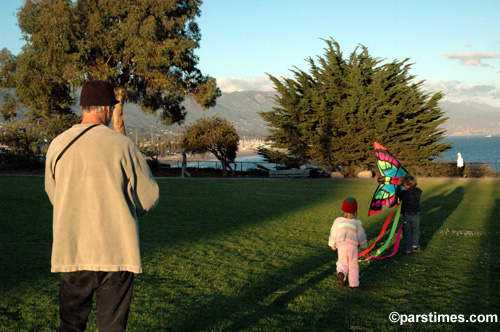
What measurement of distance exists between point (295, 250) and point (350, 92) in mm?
24087

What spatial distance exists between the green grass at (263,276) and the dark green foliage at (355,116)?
1767 centimetres

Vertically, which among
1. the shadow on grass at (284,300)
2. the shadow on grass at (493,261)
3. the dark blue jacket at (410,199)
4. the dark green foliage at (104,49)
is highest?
the dark green foliage at (104,49)

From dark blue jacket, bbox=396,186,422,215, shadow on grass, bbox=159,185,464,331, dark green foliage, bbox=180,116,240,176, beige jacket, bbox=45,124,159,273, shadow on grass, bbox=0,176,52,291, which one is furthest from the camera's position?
dark green foliage, bbox=180,116,240,176

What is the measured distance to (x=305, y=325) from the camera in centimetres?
488

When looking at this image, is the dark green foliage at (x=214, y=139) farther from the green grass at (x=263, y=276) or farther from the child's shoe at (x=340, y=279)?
the child's shoe at (x=340, y=279)

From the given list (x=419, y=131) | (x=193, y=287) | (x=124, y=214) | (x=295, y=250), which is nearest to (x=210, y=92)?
(x=419, y=131)

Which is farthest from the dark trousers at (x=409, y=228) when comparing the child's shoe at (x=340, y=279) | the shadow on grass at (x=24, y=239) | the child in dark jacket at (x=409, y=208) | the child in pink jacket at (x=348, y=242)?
the shadow on grass at (x=24, y=239)

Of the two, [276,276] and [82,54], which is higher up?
[82,54]

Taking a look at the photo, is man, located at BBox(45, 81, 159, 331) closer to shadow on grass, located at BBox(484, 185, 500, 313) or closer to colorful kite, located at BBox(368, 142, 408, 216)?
shadow on grass, located at BBox(484, 185, 500, 313)

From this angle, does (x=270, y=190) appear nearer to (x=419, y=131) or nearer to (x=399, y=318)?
(x=419, y=131)

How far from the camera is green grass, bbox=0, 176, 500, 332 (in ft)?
16.5

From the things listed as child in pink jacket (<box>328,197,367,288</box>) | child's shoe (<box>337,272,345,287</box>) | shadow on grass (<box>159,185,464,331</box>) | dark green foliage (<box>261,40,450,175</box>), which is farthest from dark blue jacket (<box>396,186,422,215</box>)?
dark green foliage (<box>261,40,450,175</box>)

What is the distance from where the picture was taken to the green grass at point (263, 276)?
198 inches

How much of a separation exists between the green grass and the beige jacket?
214 centimetres
